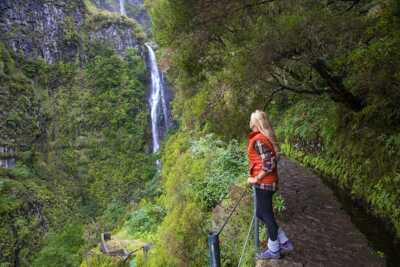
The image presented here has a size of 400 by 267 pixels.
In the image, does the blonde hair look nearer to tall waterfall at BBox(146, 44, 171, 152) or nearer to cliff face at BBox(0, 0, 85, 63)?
tall waterfall at BBox(146, 44, 171, 152)

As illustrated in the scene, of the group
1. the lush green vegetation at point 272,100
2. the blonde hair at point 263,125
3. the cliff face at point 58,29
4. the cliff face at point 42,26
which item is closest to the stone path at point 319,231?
the lush green vegetation at point 272,100

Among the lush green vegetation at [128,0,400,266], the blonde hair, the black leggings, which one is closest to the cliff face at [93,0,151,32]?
the lush green vegetation at [128,0,400,266]

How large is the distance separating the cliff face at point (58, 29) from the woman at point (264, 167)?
1890 inches

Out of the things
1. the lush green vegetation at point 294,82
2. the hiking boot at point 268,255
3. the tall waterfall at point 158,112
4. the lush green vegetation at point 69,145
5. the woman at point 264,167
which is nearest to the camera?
the woman at point 264,167

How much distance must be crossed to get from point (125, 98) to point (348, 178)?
150 feet

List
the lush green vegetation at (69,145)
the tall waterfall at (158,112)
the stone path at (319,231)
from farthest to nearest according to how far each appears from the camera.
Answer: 1. the tall waterfall at (158,112)
2. the lush green vegetation at (69,145)
3. the stone path at (319,231)

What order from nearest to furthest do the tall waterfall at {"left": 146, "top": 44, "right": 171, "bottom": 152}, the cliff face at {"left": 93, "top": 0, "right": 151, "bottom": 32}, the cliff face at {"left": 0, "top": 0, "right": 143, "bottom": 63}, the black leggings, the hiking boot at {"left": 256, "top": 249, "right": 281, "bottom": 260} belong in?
the black leggings → the hiking boot at {"left": 256, "top": 249, "right": 281, "bottom": 260} → the tall waterfall at {"left": 146, "top": 44, "right": 171, "bottom": 152} → the cliff face at {"left": 0, "top": 0, "right": 143, "bottom": 63} → the cliff face at {"left": 93, "top": 0, "right": 151, "bottom": 32}

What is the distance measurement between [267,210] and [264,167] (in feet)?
1.54

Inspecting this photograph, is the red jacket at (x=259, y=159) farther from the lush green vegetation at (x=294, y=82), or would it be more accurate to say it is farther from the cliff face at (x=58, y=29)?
the cliff face at (x=58, y=29)

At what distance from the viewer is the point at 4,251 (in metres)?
29.7

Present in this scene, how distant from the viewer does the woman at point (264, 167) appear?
352 cm

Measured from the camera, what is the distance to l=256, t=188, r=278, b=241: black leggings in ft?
11.9

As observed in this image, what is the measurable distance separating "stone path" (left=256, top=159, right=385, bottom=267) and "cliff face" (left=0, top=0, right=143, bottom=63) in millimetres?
46757

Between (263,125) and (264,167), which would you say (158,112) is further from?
(264,167)
